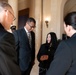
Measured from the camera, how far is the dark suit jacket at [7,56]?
1897mm

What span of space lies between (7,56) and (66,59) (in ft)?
1.77

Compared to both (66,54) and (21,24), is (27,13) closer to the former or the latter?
(21,24)

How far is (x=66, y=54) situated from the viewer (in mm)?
2107

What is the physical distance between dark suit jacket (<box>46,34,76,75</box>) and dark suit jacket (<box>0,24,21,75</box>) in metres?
0.39

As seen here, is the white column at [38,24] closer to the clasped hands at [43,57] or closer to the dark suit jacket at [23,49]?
the clasped hands at [43,57]

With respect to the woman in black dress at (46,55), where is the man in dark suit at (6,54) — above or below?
above

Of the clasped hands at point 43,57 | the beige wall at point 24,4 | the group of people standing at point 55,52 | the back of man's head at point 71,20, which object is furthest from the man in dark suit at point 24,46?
the beige wall at point 24,4

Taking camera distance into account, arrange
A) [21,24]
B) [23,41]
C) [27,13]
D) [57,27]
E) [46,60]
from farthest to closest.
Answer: [21,24], [27,13], [57,27], [46,60], [23,41]

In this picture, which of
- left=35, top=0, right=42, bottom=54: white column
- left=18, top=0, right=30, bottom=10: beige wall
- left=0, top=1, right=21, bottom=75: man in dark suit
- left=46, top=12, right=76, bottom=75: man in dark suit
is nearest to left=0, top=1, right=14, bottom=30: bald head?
left=0, top=1, right=21, bottom=75: man in dark suit

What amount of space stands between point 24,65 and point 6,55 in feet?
8.68

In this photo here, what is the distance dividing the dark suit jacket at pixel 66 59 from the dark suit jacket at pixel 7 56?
39 centimetres

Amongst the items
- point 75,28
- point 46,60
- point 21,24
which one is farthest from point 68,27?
point 21,24

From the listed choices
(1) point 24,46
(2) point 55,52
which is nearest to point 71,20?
(2) point 55,52

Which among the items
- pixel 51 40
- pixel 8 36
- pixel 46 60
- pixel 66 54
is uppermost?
pixel 8 36
